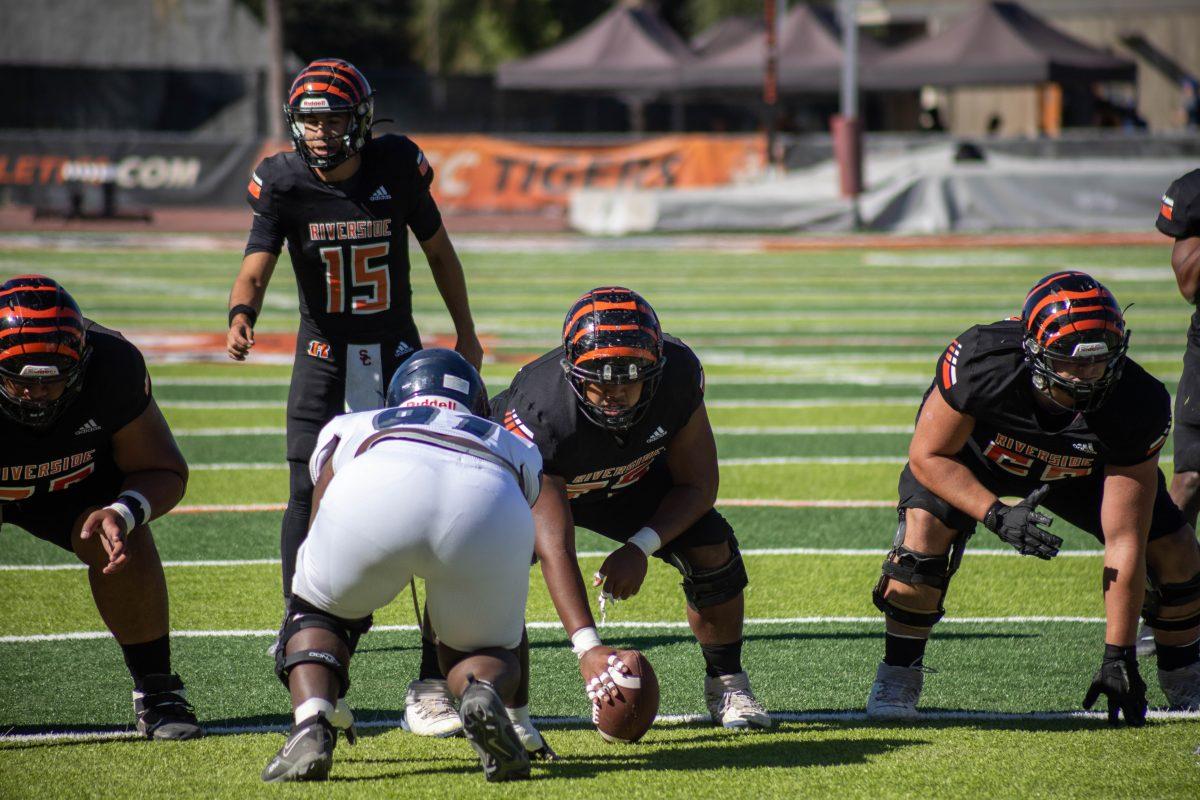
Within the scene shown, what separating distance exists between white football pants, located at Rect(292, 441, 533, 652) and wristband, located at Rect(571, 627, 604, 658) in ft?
1.25

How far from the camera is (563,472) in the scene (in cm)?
454

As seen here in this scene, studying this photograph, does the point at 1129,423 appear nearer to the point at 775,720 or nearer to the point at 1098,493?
the point at 1098,493

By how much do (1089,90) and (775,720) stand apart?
103 feet

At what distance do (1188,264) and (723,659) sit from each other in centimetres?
266

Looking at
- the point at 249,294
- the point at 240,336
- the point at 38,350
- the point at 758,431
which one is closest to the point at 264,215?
the point at 249,294

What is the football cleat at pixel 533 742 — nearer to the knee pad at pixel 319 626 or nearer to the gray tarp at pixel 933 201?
the knee pad at pixel 319 626

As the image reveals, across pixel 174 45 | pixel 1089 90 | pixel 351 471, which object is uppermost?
pixel 174 45

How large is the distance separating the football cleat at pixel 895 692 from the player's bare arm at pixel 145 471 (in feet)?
7.72

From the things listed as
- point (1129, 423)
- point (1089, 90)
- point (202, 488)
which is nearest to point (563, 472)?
point (1129, 423)

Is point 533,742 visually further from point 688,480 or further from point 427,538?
point 688,480

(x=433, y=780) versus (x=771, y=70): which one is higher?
(x=771, y=70)

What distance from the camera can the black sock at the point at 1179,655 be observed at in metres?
4.93

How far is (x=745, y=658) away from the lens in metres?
5.39

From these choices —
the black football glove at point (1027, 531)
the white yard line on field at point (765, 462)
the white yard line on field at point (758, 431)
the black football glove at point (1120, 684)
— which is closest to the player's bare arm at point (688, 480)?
the black football glove at point (1027, 531)
